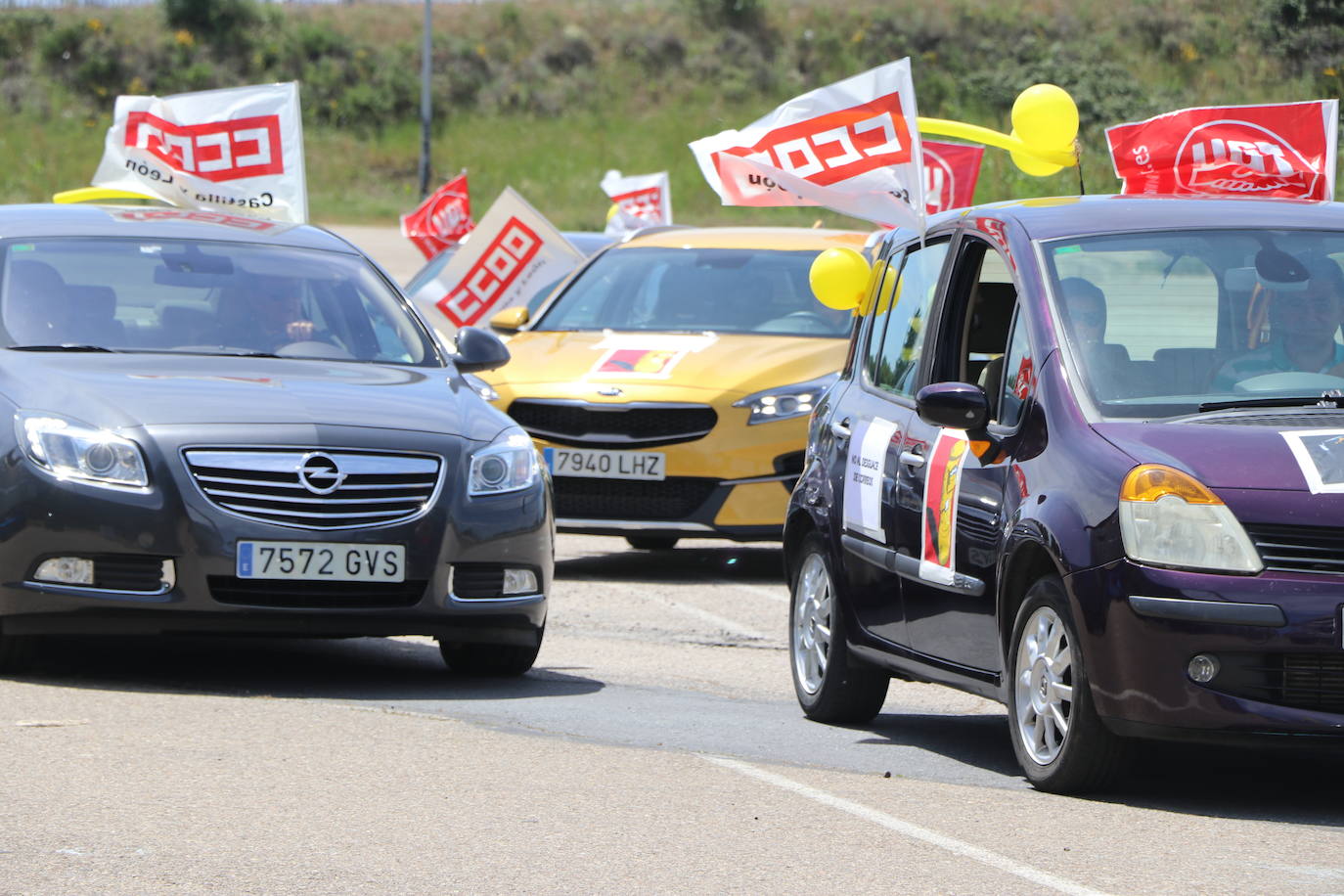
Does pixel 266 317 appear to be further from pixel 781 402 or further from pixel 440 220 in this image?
pixel 440 220

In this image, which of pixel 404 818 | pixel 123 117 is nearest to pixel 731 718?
pixel 404 818

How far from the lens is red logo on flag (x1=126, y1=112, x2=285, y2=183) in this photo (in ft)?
45.1

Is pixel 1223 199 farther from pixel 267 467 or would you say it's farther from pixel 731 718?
pixel 267 467

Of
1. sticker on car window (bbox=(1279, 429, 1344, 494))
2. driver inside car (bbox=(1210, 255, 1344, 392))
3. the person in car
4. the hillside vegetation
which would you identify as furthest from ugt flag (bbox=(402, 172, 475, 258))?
the hillside vegetation

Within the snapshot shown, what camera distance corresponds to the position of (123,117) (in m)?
13.6

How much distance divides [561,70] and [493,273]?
2265 inches

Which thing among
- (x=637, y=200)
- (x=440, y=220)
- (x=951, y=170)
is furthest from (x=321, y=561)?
(x=637, y=200)

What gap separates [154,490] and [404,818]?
2.35m

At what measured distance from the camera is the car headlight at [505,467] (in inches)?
321

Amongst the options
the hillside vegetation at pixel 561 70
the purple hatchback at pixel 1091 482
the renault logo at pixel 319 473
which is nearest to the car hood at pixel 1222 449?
the purple hatchback at pixel 1091 482

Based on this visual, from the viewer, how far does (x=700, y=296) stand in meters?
13.6

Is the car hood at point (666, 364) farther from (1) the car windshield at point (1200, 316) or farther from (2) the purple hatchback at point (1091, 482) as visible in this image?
(1) the car windshield at point (1200, 316)

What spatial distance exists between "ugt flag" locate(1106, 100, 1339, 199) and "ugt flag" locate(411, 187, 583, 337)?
8206mm

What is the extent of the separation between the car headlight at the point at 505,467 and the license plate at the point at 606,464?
12.0 feet
